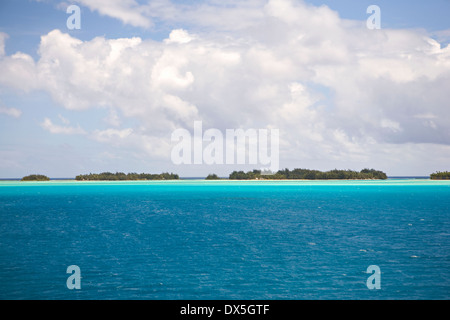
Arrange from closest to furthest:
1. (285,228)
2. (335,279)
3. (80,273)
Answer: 1. (335,279)
2. (80,273)
3. (285,228)

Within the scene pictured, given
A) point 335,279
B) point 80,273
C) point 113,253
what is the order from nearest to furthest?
point 335,279 < point 80,273 < point 113,253

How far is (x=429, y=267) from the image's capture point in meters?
33.8

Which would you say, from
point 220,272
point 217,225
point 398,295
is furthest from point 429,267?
point 217,225

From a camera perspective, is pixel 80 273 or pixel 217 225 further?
pixel 217 225

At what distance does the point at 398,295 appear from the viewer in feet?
88.7

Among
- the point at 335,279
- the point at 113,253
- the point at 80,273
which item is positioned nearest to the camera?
the point at 335,279
